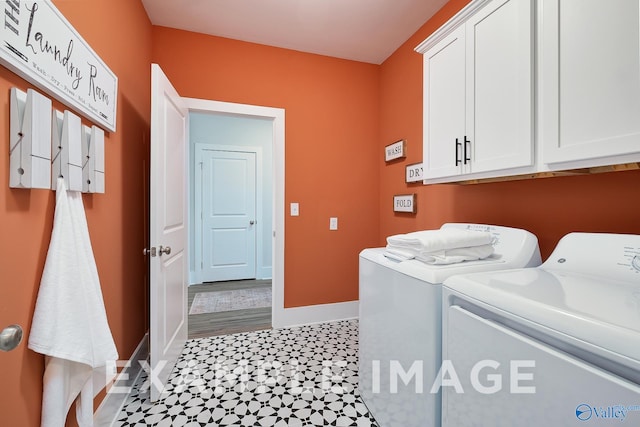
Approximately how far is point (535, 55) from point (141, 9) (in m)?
2.44

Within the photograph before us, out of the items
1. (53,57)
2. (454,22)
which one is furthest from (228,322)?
(454,22)

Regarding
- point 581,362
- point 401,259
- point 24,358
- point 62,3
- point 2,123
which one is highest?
point 62,3

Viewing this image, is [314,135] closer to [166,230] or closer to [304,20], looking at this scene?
[304,20]

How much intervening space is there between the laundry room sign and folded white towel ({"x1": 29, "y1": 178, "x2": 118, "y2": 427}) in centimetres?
36

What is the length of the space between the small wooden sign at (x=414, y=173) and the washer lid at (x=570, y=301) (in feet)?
4.29

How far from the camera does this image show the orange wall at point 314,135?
95.6 inches

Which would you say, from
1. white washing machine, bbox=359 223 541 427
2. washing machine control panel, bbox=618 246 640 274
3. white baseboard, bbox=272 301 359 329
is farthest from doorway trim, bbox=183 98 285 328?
washing machine control panel, bbox=618 246 640 274

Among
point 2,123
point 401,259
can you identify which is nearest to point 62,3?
point 2,123

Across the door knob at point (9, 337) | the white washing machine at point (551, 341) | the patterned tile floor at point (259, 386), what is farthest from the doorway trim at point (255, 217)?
the white washing machine at point (551, 341)

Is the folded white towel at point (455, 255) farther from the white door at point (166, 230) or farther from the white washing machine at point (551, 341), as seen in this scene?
the white door at point (166, 230)

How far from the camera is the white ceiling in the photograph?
2025 millimetres

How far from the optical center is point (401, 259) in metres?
1.30

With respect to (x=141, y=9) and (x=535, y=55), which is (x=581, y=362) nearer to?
(x=535, y=55)

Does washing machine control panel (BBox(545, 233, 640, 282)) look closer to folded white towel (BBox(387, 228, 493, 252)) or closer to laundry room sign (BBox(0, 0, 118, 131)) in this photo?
folded white towel (BBox(387, 228, 493, 252))
